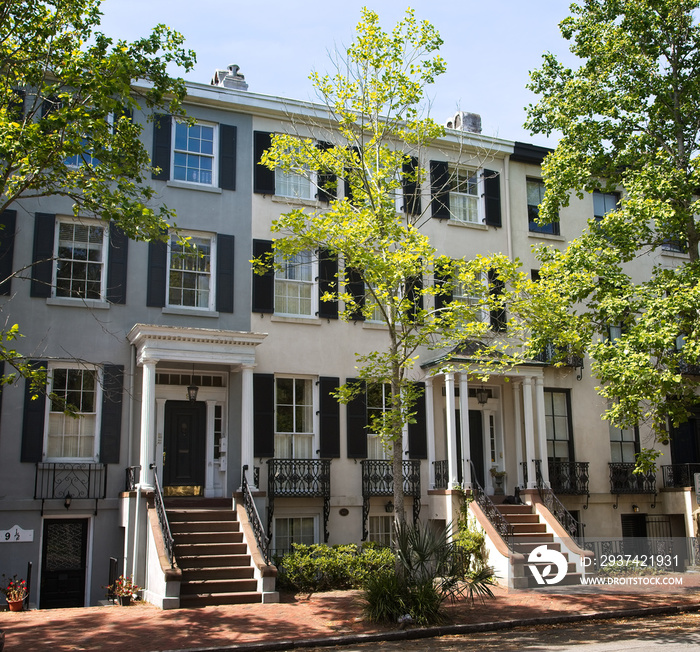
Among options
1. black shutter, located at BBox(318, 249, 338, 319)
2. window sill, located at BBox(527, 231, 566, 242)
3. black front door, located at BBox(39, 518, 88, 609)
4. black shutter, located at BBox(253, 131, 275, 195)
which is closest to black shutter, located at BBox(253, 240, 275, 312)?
black shutter, located at BBox(318, 249, 338, 319)

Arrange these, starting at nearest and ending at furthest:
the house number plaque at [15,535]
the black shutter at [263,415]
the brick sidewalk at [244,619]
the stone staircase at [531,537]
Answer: the brick sidewalk at [244,619], the house number plaque at [15,535], the stone staircase at [531,537], the black shutter at [263,415]

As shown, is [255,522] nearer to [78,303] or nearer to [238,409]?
[238,409]

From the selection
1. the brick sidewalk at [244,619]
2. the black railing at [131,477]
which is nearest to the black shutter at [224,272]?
the black railing at [131,477]

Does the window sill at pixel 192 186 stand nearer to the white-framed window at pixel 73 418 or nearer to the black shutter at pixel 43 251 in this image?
the black shutter at pixel 43 251

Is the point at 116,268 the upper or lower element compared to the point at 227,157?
lower

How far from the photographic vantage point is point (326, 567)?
14781mm

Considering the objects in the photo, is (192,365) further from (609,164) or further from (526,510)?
(609,164)

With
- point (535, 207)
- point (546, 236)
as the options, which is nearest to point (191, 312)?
point (546, 236)

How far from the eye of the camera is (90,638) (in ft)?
34.9

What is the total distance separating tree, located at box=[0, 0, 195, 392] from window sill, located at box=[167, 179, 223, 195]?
5.00 m

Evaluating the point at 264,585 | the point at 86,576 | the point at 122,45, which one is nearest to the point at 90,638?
the point at 264,585

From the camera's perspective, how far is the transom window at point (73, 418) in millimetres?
15562

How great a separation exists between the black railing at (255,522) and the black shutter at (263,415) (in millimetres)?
1132

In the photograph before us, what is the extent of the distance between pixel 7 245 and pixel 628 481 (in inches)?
650
